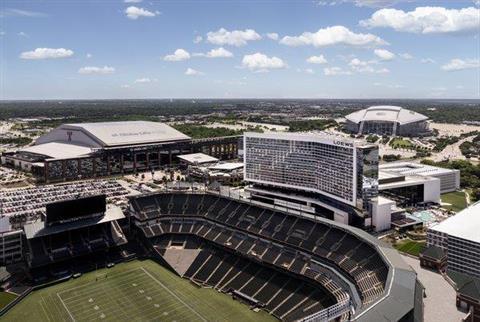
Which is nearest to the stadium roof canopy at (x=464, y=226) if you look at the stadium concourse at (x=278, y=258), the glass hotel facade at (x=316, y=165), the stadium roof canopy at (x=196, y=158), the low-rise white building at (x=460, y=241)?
the low-rise white building at (x=460, y=241)

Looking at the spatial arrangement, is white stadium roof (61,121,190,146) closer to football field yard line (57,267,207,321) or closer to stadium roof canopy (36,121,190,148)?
stadium roof canopy (36,121,190,148)

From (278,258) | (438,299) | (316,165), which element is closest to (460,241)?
(438,299)

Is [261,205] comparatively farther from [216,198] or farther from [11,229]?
[11,229]

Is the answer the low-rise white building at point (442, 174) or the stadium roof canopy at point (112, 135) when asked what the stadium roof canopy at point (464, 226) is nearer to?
the low-rise white building at point (442, 174)

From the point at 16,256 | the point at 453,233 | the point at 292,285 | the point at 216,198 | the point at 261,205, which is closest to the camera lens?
the point at 292,285

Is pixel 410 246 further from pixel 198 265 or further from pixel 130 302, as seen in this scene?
pixel 130 302

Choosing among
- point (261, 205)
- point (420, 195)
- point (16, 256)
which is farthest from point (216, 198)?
point (420, 195)

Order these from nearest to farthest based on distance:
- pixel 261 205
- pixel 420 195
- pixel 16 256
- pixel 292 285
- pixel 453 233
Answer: pixel 292 285
pixel 453 233
pixel 16 256
pixel 261 205
pixel 420 195

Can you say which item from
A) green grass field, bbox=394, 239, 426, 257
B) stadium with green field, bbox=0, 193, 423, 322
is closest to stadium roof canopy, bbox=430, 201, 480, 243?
green grass field, bbox=394, 239, 426, 257
